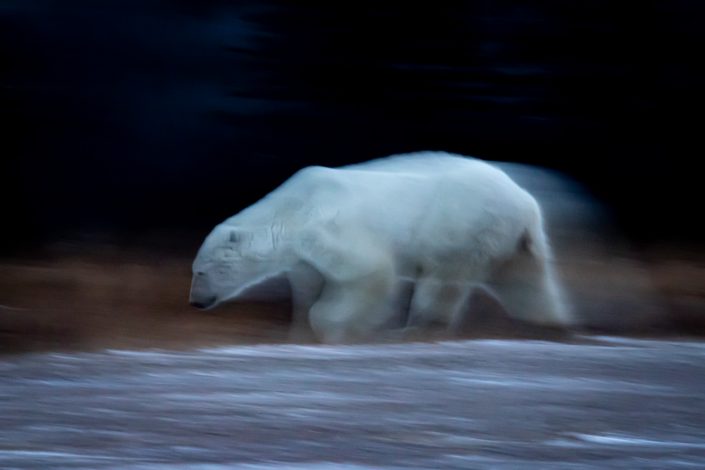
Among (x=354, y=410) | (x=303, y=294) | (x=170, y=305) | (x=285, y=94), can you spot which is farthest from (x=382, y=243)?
(x=354, y=410)

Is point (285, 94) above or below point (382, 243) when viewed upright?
above

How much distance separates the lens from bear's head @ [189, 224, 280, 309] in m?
8.65

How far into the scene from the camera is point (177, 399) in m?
5.10

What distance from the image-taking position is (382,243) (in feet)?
27.4

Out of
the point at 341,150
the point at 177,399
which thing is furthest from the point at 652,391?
the point at 341,150

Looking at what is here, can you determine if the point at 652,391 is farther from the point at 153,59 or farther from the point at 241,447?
the point at 153,59

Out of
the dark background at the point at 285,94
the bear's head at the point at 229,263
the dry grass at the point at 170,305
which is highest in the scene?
the dark background at the point at 285,94

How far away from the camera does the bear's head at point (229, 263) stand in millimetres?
8648

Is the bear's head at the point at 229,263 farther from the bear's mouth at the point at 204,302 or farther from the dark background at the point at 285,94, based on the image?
the dark background at the point at 285,94

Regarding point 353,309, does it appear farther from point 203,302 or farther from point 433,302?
point 203,302

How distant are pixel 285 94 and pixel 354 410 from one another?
6.42 meters

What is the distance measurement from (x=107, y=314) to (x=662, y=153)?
17.6 ft

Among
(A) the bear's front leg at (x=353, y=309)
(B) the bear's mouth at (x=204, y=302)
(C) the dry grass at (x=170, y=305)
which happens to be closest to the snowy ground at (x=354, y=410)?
(A) the bear's front leg at (x=353, y=309)

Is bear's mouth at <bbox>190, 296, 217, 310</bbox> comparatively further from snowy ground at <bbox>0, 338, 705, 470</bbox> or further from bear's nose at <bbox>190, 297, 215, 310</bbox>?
snowy ground at <bbox>0, 338, 705, 470</bbox>
